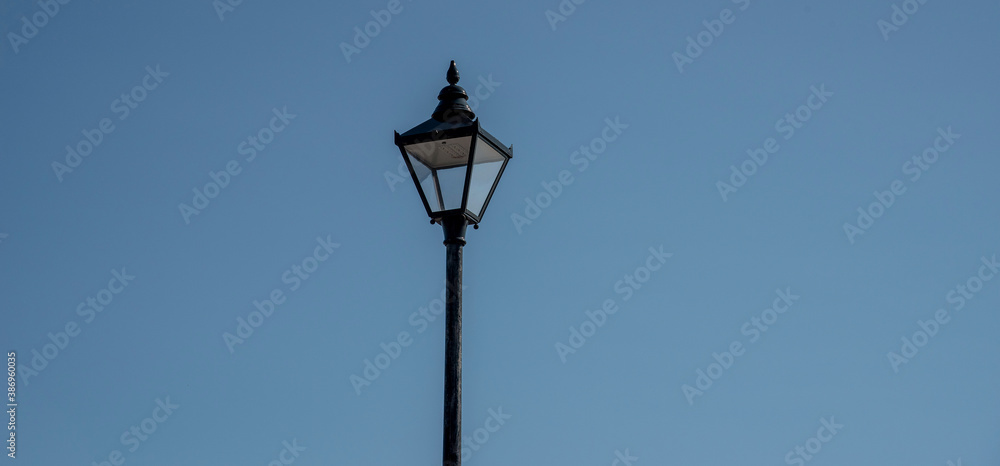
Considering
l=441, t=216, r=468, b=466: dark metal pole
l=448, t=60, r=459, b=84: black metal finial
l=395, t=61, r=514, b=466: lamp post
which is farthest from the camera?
l=448, t=60, r=459, b=84: black metal finial

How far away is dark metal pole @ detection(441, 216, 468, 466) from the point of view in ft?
32.4

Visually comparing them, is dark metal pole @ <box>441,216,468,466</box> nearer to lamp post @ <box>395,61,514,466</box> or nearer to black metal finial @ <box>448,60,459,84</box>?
lamp post @ <box>395,61,514,466</box>

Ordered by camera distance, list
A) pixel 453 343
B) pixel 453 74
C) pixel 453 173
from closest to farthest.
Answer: pixel 453 343, pixel 453 173, pixel 453 74

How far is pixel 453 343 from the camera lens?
10.1m

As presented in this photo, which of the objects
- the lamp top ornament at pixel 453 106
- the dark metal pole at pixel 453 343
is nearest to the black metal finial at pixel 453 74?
the lamp top ornament at pixel 453 106

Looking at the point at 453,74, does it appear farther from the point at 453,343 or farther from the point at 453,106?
the point at 453,343

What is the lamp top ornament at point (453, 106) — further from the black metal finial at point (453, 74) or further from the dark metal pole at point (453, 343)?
the dark metal pole at point (453, 343)

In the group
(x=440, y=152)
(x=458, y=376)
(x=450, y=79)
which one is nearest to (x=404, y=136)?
(x=440, y=152)

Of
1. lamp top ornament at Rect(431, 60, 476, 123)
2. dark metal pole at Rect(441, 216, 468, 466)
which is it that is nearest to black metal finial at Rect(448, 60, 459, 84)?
lamp top ornament at Rect(431, 60, 476, 123)

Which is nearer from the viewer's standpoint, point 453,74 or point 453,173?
point 453,173

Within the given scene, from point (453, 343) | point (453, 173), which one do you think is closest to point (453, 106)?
point (453, 173)

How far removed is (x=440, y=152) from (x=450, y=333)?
1436mm

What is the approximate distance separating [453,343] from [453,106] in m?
1.93

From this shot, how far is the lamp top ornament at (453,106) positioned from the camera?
1059cm
